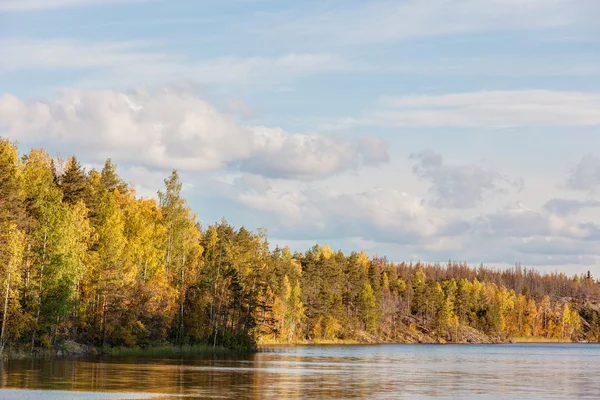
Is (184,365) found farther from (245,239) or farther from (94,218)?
(245,239)

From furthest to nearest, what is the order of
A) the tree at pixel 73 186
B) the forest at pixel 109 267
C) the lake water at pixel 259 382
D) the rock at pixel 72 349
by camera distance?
the tree at pixel 73 186, the rock at pixel 72 349, the forest at pixel 109 267, the lake water at pixel 259 382

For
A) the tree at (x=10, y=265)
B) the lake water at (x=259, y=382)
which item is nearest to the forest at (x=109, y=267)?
the tree at (x=10, y=265)

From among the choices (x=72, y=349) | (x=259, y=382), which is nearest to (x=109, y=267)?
(x=72, y=349)

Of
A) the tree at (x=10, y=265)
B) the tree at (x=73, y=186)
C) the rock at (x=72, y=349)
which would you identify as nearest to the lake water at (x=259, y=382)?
the tree at (x=10, y=265)

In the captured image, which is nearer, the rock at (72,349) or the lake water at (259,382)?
the lake water at (259,382)

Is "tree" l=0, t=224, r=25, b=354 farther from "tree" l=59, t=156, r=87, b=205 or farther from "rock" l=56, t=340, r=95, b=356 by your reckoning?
"tree" l=59, t=156, r=87, b=205

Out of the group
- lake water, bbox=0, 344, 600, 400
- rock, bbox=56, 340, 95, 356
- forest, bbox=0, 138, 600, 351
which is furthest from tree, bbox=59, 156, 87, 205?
lake water, bbox=0, 344, 600, 400

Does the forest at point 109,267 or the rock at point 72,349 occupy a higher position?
the forest at point 109,267

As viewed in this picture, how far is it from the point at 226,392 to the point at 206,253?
88553 millimetres

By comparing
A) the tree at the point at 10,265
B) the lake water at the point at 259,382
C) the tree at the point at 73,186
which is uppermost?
the tree at the point at 73,186

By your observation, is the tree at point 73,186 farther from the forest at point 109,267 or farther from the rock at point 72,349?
the rock at point 72,349

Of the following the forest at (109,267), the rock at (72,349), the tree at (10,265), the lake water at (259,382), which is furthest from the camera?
the rock at (72,349)

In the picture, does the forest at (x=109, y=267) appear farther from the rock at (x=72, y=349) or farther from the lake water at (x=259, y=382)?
the lake water at (x=259, y=382)

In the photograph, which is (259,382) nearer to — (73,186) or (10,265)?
(10,265)
